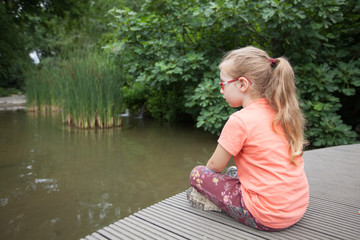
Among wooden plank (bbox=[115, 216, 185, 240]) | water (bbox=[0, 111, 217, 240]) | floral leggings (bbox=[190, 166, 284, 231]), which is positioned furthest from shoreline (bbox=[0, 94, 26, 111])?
floral leggings (bbox=[190, 166, 284, 231])

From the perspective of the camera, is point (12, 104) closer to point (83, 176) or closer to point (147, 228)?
point (83, 176)

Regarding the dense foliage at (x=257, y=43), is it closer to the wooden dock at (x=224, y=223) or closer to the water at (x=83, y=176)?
the water at (x=83, y=176)

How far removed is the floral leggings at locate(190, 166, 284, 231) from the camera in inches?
51.4

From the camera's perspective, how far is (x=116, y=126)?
6.61 metres

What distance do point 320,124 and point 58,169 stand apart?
13.1 feet

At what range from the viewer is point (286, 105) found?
1236mm

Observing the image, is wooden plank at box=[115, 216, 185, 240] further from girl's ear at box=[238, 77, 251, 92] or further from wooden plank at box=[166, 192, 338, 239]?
girl's ear at box=[238, 77, 251, 92]

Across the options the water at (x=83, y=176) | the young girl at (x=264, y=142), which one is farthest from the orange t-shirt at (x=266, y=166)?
the water at (x=83, y=176)

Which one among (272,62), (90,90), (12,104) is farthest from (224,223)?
(12,104)

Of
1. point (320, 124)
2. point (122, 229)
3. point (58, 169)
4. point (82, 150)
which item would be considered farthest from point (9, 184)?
point (320, 124)

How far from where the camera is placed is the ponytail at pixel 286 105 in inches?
48.2

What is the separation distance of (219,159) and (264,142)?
0.24 meters

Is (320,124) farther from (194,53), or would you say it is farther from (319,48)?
(194,53)

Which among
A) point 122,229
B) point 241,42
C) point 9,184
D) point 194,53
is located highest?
point 241,42
